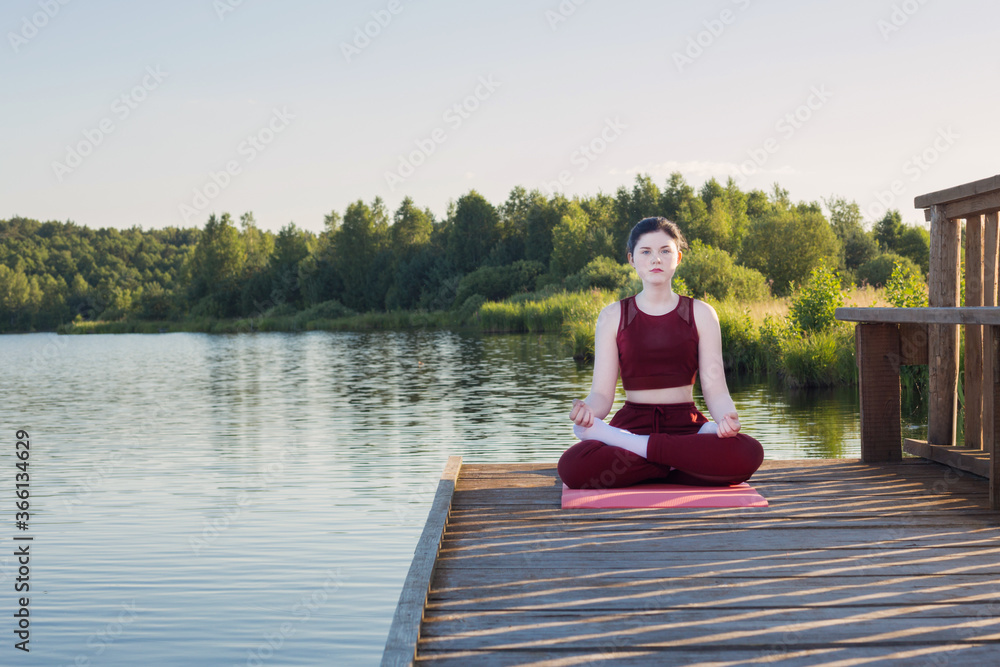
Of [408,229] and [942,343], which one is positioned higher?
[408,229]

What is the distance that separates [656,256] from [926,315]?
135cm

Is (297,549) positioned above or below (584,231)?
below

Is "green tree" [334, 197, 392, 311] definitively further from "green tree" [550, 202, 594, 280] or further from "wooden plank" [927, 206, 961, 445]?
"wooden plank" [927, 206, 961, 445]

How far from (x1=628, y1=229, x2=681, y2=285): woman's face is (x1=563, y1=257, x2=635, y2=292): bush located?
34.8m

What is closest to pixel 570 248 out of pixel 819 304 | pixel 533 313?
pixel 533 313

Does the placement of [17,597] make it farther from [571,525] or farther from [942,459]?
[942,459]

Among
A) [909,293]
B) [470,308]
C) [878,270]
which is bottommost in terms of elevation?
[470,308]

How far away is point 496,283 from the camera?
58.2 m

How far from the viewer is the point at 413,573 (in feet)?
10.1

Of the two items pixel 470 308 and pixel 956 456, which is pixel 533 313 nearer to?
pixel 470 308

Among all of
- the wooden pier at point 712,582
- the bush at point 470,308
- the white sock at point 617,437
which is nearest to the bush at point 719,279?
the white sock at point 617,437

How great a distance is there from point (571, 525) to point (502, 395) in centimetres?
1183

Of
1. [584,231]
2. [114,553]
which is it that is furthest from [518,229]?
[114,553]

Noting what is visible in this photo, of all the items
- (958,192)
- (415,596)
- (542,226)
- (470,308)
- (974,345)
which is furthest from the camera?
(542,226)
